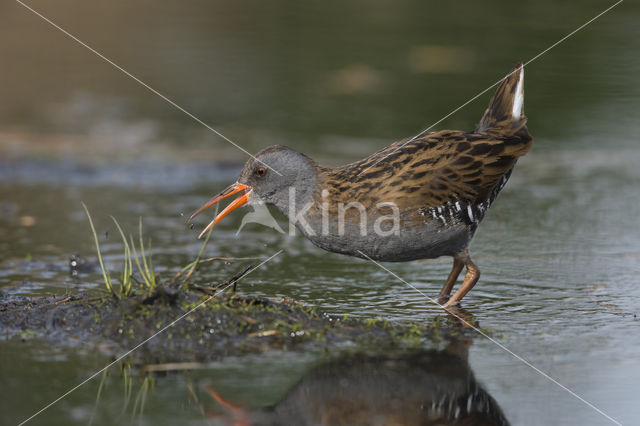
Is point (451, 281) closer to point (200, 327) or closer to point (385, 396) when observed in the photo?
point (200, 327)

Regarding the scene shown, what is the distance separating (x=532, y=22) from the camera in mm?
14531

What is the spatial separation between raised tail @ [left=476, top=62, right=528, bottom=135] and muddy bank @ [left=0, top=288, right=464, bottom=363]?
1984mm

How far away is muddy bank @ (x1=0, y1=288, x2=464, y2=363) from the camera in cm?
486

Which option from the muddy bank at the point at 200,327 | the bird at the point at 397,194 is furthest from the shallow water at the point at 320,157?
the bird at the point at 397,194

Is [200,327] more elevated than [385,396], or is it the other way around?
[200,327]

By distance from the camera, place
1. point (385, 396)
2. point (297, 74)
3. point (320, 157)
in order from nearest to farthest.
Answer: point (385, 396)
point (320, 157)
point (297, 74)

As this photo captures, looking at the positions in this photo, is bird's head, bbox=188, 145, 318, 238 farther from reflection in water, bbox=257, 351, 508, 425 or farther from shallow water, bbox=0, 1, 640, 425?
reflection in water, bbox=257, 351, 508, 425

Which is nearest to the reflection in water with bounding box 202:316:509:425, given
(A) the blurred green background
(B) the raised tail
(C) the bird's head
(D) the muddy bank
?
(D) the muddy bank

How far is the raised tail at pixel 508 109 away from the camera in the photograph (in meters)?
6.64

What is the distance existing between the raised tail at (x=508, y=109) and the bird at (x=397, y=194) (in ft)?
0.86

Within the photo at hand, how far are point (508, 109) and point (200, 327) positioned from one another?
3089mm

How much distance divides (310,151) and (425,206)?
159 inches

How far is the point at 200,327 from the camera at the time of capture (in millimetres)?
4980

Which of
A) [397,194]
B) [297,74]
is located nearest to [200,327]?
[397,194]
